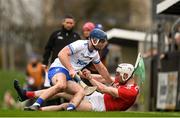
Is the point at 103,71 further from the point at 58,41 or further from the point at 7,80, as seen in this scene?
the point at 7,80

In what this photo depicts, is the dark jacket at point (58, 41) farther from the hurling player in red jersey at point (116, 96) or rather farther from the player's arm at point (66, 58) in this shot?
the player's arm at point (66, 58)

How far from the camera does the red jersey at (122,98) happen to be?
1631 centimetres

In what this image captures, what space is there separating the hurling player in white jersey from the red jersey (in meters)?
0.62

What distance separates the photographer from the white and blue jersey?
1612cm

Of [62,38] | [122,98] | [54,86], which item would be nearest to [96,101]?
[122,98]

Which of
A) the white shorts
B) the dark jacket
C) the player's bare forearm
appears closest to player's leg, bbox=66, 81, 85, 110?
the white shorts

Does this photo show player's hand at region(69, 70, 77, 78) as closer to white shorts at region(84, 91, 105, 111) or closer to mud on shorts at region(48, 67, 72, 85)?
mud on shorts at region(48, 67, 72, 85)

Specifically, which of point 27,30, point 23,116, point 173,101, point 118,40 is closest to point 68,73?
point 23,116

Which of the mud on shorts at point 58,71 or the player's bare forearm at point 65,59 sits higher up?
the player's bare forearm at point 65,59

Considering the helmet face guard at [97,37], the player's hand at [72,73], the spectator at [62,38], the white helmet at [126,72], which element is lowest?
the player's hand at [72,73]

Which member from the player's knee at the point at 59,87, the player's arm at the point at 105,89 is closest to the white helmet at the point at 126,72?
the player's arm at the point at 105,89

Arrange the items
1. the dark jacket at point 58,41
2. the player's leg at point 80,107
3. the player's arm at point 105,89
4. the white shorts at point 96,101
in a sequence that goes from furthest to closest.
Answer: the dark jacket at point 58,41 < the white shorts at point 96,101 < the player's leg at point 80,107 < the player's arm at point 105,89

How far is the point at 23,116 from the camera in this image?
1325 centimetres

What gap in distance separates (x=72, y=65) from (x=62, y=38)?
9.22 ft
